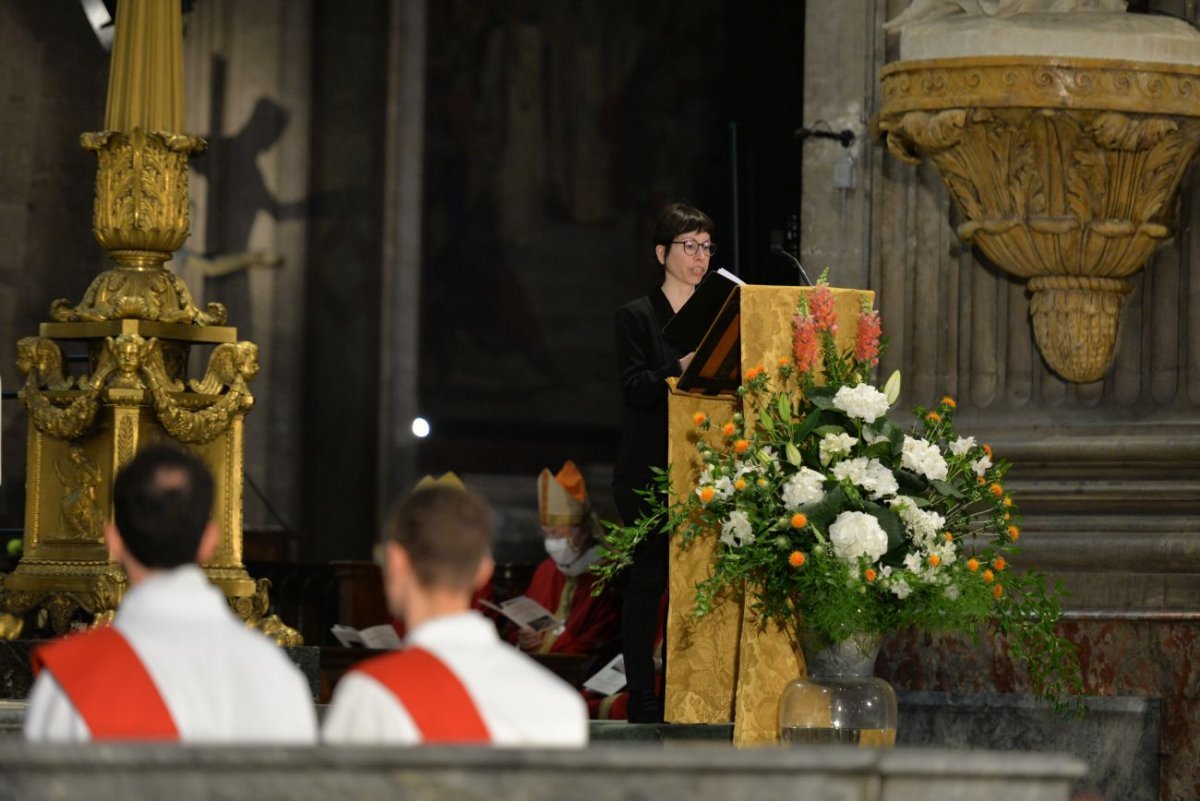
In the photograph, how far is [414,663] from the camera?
2939 mm

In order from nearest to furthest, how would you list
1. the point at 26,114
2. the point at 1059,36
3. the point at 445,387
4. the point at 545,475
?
the point at 1059,36 → the point at 545,475 → the point at 26,114 → the point at 445,387

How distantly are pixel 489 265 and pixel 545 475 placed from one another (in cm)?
286

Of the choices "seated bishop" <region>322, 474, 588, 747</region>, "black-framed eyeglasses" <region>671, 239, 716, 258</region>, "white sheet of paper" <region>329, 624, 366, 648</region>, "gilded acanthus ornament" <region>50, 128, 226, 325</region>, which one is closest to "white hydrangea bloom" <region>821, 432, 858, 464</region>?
"black-framed eyeglasses" <region>671, 239, 716, 258</region>

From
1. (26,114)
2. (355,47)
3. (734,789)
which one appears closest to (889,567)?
(734,789)

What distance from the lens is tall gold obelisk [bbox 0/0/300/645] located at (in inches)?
253

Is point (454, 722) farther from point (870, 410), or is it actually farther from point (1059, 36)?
point (1059, 36)

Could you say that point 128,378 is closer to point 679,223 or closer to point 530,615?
point 679,223

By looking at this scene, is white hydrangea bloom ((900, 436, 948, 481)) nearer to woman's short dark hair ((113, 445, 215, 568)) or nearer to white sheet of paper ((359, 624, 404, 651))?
woman's short dark hair ((113, 445, 215, 568))

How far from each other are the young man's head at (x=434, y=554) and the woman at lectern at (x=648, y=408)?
138 inches

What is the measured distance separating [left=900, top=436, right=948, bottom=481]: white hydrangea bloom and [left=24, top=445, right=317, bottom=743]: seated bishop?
3.24 metres

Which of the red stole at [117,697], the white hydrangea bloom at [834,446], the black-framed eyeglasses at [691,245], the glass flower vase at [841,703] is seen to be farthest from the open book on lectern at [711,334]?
the red stole at [117,697]

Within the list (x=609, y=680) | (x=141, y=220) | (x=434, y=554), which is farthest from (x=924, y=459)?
(x=434, y=554)

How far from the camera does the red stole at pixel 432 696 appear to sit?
9.55ft

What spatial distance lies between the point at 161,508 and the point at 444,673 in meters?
0.47
